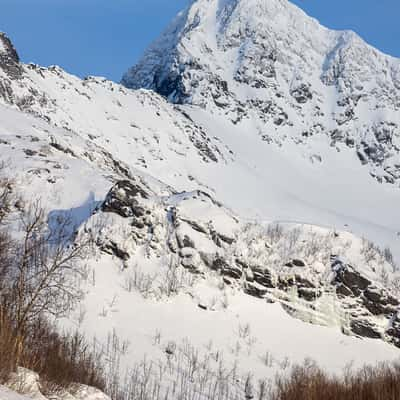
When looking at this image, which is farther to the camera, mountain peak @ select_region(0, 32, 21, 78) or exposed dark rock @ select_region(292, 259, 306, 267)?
mountain peak @ select_region(0, 32, 21, 78)

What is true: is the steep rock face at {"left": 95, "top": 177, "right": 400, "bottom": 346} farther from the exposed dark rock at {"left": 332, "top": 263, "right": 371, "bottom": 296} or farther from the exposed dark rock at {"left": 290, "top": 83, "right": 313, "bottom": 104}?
the exposed dark rock at {"left": 290, "top": 83, "right": 313, "bottom": 104}

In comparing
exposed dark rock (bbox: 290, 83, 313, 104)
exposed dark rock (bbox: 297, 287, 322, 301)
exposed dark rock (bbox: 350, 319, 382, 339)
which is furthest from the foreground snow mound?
exposed dark rock (bbox: 290, 83, 313, 104)

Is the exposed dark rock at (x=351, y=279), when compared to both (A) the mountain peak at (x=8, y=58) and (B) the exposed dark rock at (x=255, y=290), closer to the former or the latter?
(B) the exposed dark rock at (x=255, y=290)

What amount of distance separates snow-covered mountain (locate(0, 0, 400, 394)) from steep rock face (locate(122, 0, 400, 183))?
1.72 ft

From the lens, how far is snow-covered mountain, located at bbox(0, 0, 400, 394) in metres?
18.9

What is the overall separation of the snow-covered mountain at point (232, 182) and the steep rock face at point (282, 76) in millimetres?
526

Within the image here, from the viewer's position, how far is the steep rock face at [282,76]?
114250 millimetres

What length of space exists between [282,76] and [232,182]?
6620 cm

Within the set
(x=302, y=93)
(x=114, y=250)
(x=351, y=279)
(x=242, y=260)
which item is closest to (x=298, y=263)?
(x=351, y=279)

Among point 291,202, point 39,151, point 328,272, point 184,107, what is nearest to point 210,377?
point 328,272

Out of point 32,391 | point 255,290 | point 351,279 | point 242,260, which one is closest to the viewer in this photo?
point 32,391

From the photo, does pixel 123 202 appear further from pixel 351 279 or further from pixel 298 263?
pixel 351 279

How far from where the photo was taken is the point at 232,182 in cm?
7369

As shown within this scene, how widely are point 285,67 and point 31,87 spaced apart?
8215 centimetres
